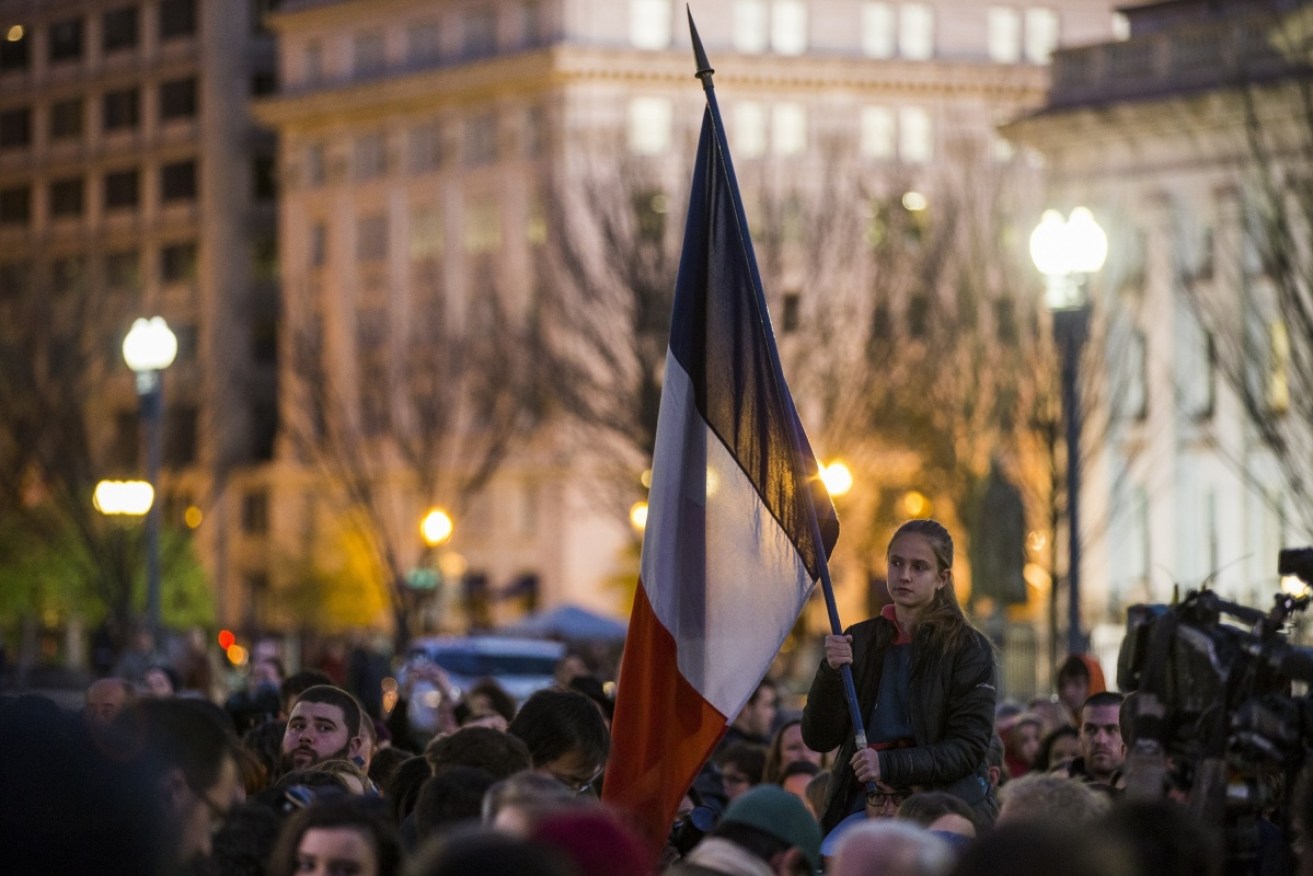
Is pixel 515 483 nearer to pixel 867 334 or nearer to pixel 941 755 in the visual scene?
pixel 867 334

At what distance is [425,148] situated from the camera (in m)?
102

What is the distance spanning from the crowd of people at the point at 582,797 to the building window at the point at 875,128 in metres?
81.5

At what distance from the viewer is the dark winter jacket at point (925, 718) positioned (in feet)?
34.3

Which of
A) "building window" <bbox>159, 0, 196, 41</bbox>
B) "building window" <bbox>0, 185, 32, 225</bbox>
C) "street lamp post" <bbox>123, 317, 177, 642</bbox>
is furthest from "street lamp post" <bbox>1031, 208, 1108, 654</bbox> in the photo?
"building window" <bbox>0, 185, 32, 225</bbox>

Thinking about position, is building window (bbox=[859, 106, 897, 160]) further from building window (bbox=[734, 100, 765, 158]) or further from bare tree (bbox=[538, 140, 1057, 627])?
bare tree (bbox=[538, 140, 1057, 627])

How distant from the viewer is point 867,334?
195 ft

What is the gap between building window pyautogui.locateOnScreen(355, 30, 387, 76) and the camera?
103 metres

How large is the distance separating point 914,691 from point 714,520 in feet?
3.48

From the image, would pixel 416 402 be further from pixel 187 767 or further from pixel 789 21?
pixel 187 767

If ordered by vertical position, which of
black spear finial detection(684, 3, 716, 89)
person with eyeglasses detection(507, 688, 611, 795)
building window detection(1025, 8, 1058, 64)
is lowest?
person with eyeglasses detection(507, 688, 611, 795)

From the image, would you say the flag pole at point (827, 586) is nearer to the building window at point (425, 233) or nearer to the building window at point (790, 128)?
the building window at point (790, 128)

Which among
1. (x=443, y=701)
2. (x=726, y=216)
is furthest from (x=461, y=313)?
(x=726, y=216)

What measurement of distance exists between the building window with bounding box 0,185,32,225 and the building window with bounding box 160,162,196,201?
7.87 meters

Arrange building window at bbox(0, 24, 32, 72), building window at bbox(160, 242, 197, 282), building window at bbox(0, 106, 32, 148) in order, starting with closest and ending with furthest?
building window at bbox(160, 242, 197, 282) → building window at bbox(0, 106, 32, 148) → building window at bbox(0, 24, 32, 72)
